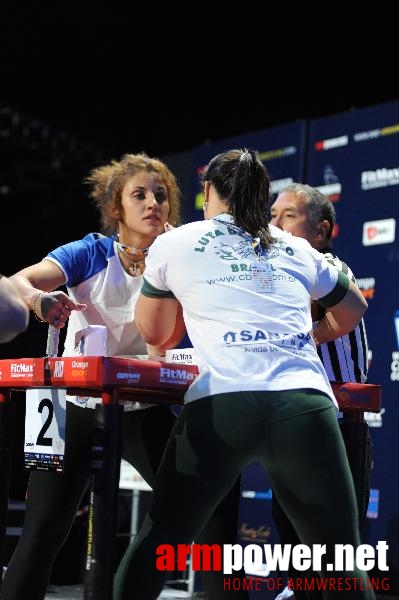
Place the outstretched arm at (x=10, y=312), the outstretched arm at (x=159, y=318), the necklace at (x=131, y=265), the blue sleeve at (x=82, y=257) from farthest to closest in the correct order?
the necklace at (x=131, y=265)
the blue sleeve at (x=82, y=257)
the outstretched arm at (x=159, y=318)
the outstretched arm at (x=10, y=312)

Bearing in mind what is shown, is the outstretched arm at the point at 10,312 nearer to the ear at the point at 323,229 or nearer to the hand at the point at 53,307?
the hand at the point at 53,307

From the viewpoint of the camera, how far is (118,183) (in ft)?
10.5

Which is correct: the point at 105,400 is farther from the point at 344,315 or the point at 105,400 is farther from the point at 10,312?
the point at 344,315

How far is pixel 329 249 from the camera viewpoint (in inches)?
127

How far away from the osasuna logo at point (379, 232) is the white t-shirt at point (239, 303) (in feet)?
8.48

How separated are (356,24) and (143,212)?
13.8 feet

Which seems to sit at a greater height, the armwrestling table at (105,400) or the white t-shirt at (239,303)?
the white t-shirt at (239,303)

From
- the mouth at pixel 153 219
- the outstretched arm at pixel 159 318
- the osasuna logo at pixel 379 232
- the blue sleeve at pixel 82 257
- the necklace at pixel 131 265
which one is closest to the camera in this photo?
the outstretched arm at pixel 159 318

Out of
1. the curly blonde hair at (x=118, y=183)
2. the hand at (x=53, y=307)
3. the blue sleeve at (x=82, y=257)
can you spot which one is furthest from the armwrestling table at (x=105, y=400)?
the curly blonde hair at (x=118, y=183)

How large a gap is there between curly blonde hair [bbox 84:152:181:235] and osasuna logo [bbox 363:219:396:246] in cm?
173

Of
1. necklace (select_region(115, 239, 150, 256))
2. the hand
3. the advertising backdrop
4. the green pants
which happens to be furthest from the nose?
the advertising backdrop

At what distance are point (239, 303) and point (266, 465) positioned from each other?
378 millimetres

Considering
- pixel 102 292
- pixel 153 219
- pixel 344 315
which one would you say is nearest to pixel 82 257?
pixel 102 292

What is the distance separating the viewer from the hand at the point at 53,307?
2.38 meters
